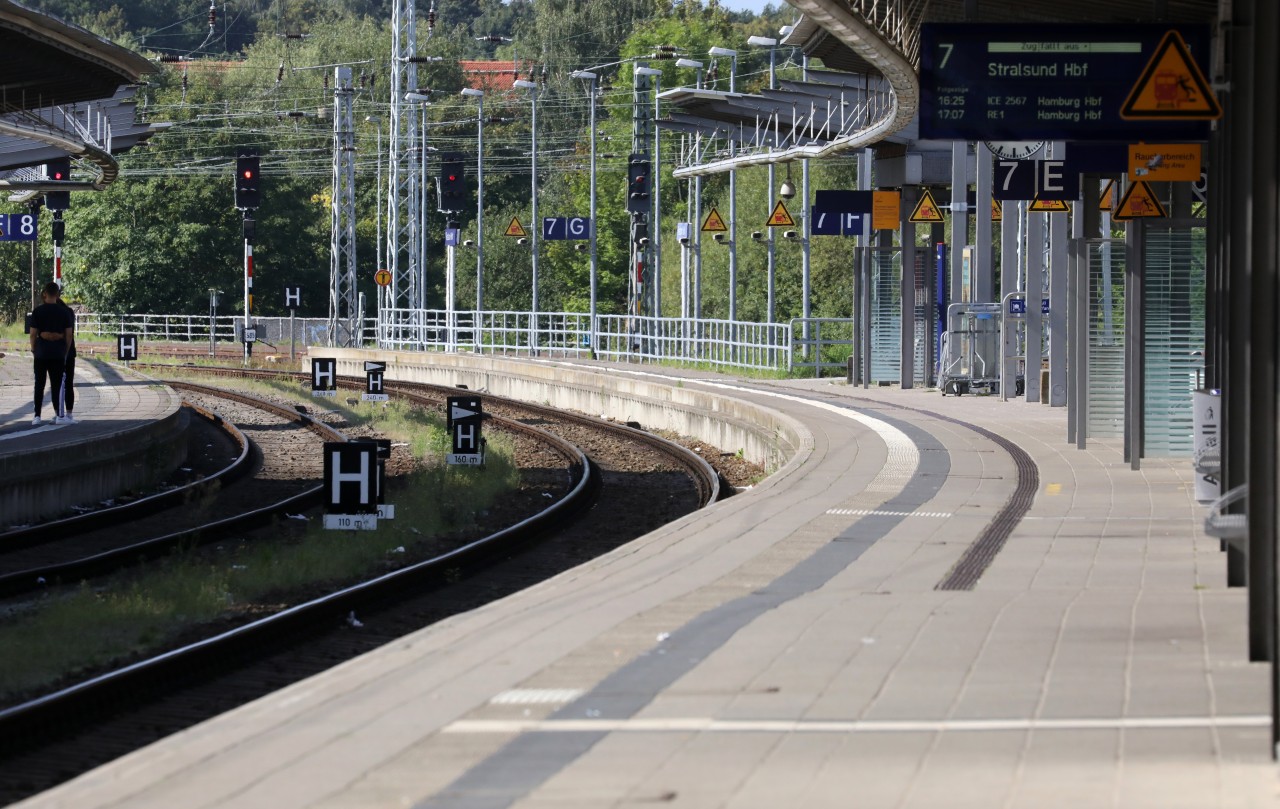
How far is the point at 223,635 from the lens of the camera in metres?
10.3

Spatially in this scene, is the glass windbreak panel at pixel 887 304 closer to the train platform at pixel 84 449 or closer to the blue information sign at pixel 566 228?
the train platform at pixel 84 449

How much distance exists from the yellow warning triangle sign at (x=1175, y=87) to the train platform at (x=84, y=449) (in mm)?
10412

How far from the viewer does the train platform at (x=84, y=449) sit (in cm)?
1706

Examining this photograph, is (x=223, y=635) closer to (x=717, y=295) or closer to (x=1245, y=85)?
(x=1245, y=85)

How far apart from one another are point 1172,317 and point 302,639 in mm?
8783

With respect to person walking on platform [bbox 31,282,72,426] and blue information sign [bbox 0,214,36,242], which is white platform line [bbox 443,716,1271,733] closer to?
person walking on platform [bbox 31,282,72,426]

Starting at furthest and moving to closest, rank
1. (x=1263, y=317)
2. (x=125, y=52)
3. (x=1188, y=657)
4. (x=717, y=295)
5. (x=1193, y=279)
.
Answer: (x=717, y=295), (x=125, y=52), (x=1193, y=279), (x=1188, y=657), (x=1263, y=317)

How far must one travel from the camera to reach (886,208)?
28.5 metres

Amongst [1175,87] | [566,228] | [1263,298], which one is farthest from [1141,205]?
[566,228]

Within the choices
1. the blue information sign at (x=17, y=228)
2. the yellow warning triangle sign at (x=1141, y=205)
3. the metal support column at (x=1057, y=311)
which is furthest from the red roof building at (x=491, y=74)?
the yellow warning triangle sign at (x=1141, y=205)

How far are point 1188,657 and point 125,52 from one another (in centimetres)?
1770

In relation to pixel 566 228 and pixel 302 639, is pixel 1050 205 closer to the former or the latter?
pixel 302 639

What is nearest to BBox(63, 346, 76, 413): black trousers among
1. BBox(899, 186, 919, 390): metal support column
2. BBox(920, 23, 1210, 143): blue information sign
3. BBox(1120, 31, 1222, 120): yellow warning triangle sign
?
BBox(920, 23, 1210, 143): blue information sign

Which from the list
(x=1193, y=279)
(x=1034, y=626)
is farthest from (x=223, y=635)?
(x=1193, y=279)
